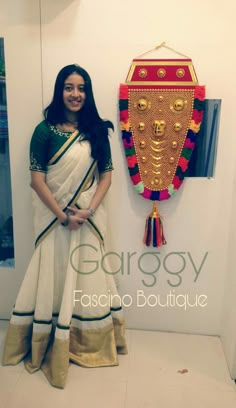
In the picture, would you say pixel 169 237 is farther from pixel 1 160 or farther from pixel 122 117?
pixel 1 160

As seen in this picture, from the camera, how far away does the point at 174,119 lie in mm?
1839

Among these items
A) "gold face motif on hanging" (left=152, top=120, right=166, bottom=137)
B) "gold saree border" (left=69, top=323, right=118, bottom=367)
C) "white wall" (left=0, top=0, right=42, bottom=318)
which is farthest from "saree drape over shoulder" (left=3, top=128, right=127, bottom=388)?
"gold face motif on hanging" (left=152, top=120, right=166, bottom=137)

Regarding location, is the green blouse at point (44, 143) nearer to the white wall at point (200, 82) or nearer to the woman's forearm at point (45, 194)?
the woman's forearm at point (45, 194)

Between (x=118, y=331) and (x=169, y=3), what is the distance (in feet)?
5.62

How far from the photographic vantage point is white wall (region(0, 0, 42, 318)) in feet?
5.97

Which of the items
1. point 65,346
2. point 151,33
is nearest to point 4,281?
point 65,346

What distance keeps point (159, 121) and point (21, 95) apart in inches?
29.4

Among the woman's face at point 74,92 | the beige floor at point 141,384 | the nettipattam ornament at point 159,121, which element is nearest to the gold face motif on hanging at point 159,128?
the nettipattam ornament at point 159,121

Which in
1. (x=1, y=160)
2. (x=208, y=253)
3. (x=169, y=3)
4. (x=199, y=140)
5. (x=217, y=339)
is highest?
(x=169, y=3)

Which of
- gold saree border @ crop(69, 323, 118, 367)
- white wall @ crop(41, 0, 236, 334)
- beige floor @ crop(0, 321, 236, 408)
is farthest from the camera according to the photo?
gold saree border @ crop(69, 323, 118, 367)

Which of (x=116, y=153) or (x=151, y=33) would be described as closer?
(x=151, y=33)

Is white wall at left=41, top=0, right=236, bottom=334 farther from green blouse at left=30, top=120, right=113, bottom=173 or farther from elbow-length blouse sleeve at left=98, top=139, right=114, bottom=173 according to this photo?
green blouse at left=30, top=120, right=113, bottom=173

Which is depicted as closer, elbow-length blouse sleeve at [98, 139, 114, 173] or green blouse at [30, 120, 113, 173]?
Answer: green blouse at [30, 120, 113, 173]

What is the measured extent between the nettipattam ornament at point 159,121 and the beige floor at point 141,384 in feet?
2.37
